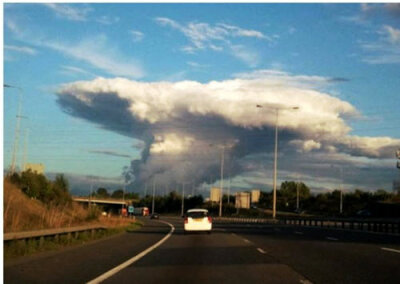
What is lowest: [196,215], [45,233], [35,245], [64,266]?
[196,215]

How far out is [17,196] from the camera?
45.6 m

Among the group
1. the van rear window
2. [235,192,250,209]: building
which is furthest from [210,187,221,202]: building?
the van rear window

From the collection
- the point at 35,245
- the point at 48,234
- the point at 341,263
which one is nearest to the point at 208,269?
the point at 341,263

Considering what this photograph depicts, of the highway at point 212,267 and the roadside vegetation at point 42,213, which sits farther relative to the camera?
the roadside vegetation at point 42,213

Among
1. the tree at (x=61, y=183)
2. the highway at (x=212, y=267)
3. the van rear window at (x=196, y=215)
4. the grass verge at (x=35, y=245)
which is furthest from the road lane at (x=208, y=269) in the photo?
the tree at (x=61, y=183)

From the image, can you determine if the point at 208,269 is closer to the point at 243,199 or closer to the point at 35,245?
the point at 35,245

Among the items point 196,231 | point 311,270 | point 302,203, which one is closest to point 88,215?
point 196,231

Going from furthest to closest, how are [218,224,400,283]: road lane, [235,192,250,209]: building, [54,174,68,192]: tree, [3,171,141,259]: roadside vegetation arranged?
[235,192,250,209]: building
[54,174,68,192]: tree
[3,171,141,259]: roadside vegetation
[218,224,400,283]: road lane

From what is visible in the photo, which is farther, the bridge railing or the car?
the car

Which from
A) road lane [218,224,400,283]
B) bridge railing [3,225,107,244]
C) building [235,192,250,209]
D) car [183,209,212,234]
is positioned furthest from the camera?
building [235,192,250,209]

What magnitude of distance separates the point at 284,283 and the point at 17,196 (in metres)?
36.7

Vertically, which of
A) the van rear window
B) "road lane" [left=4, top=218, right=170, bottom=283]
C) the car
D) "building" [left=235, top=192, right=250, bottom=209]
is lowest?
"building" [left=235, top=192, right=250, bottom=209]

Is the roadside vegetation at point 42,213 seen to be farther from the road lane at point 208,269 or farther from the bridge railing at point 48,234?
the road lane at point 208,269

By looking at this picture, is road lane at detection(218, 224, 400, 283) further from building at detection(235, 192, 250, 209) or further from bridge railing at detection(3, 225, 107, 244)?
building at detection(235, 192, 250, 209)
